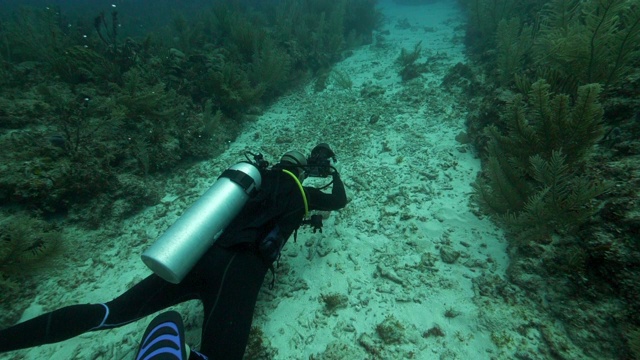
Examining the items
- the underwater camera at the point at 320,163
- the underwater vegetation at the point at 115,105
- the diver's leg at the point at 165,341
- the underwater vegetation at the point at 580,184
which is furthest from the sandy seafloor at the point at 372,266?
the underwater camera at the point at 320,163

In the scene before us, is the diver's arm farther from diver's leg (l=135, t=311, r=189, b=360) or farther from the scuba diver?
diver's leg (l=135, t=311, r=189, b=360)

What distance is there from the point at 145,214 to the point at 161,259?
9.47 feet

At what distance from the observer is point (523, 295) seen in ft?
9.59

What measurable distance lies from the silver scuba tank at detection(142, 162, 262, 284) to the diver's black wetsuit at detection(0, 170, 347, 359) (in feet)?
Result: 0.43

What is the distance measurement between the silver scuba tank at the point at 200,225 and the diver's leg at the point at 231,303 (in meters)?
0.24

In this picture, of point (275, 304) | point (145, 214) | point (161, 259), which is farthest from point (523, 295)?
point (145, 214)

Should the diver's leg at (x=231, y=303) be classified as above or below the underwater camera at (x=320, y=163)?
below

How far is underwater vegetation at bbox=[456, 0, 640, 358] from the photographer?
94.2 inches

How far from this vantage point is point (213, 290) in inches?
103

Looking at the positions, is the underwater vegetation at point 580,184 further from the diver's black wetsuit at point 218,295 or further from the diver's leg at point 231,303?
the diver's leg at point 231,303

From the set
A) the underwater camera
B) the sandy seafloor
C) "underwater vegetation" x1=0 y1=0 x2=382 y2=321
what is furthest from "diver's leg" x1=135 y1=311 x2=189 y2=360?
"underwater vegetation" x1=0 y1=0 x2=382 y2=321

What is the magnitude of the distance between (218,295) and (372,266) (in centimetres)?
190

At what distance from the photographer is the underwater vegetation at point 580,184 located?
239 cm

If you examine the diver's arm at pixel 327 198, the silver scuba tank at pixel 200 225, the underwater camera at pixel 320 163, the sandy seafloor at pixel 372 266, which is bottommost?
the sandy seafloor at pixel 372 266
